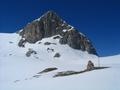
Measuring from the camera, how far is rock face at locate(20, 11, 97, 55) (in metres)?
144

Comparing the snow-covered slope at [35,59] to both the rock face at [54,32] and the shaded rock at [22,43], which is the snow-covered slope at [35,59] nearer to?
the shaded rock at [22,43]

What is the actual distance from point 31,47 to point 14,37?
957 inches

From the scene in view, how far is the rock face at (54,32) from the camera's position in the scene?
144 metres

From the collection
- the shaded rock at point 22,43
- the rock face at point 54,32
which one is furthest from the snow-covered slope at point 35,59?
the rock face at point 54,32

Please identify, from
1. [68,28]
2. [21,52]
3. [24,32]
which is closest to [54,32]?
[68,28]

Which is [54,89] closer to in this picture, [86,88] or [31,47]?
[86,88]

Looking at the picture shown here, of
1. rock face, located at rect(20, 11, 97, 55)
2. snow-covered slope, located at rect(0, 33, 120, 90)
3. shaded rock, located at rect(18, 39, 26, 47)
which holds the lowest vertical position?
snow-covered slope, located at rect(0, 33, 120, 90)

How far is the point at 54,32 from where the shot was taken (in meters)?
150

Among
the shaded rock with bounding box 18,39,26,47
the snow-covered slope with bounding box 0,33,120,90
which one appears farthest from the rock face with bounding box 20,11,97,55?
the snow-covered slope with bounding box 0,33,120,90

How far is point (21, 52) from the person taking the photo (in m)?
128

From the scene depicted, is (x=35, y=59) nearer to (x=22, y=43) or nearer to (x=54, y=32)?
(x=22, y=43)

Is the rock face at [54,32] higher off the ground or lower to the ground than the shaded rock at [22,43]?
higher

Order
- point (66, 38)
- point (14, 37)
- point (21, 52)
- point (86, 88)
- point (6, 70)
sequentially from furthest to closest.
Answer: point (14, 37) < point (66, 38) < point (21, 52) < point (6, 70) < point (86, 88)

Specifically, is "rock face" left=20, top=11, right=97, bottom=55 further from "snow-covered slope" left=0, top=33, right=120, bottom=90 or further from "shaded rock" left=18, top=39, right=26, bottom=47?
"snow-covered slope" left=0, top=33, right=120, bottom=90
